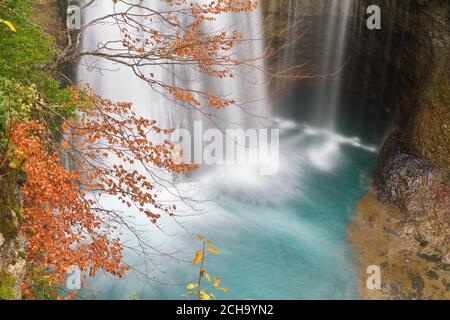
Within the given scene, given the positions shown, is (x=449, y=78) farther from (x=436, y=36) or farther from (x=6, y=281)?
(x=6, y=281)

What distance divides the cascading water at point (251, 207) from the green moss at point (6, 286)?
1.93 metres

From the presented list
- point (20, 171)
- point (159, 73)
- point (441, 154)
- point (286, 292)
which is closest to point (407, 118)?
point (441, 154)

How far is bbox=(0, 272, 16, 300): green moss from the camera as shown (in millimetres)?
3930

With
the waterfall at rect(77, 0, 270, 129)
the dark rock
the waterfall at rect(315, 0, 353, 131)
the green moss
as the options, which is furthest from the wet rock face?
the green moss

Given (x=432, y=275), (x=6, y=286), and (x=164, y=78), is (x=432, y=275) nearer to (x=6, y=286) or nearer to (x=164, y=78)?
(x=6, y=286)

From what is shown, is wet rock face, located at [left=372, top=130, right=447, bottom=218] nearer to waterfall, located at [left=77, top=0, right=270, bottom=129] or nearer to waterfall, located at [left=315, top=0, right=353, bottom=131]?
waterfall, located at [left=315, top=0, right=353, bottom=131]

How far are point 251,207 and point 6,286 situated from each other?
22.3ft

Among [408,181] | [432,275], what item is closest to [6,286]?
[432,275]

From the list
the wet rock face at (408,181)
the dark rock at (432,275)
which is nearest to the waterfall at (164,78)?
the wet rock face at (408,181)

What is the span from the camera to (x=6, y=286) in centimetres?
404

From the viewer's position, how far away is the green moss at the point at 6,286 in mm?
3930

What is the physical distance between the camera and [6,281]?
4.11 m

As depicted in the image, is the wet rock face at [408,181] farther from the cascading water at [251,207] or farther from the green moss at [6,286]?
the green moss at [6,286]

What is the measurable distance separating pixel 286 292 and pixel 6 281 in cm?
513
